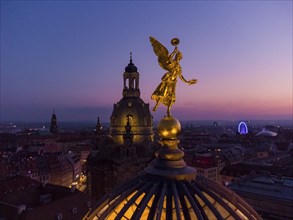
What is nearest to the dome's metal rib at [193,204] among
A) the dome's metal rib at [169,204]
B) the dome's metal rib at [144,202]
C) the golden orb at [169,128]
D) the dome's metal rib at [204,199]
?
the dome's metal rib at [204,199]

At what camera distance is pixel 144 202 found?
6.60m

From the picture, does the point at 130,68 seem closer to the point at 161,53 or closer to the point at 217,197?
the point at 161,53

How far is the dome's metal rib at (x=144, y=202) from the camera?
21.1 feet

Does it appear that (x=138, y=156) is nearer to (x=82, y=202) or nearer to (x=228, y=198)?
(x=82, y=202)

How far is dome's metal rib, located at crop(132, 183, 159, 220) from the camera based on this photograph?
6441 mm

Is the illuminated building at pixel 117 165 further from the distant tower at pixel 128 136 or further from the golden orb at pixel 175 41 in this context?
the golden orb at pixel 175 41

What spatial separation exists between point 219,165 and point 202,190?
248ft

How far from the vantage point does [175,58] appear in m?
7.77

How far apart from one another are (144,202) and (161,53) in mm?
3418

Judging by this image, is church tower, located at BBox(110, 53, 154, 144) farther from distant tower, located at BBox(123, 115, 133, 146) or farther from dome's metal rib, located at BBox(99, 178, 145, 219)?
dome's metal rib, located at BBox(99, 178, 145, 219)

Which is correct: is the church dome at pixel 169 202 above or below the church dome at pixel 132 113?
below

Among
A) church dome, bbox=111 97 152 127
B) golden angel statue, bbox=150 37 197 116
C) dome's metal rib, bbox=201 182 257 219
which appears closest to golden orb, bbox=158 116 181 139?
golden angel statue, bbox=150 37 197 116

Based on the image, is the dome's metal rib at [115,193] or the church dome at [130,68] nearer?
the dome's metal rib at [115,193]

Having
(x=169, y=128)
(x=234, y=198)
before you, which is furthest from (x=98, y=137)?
(x=169, y=128)
